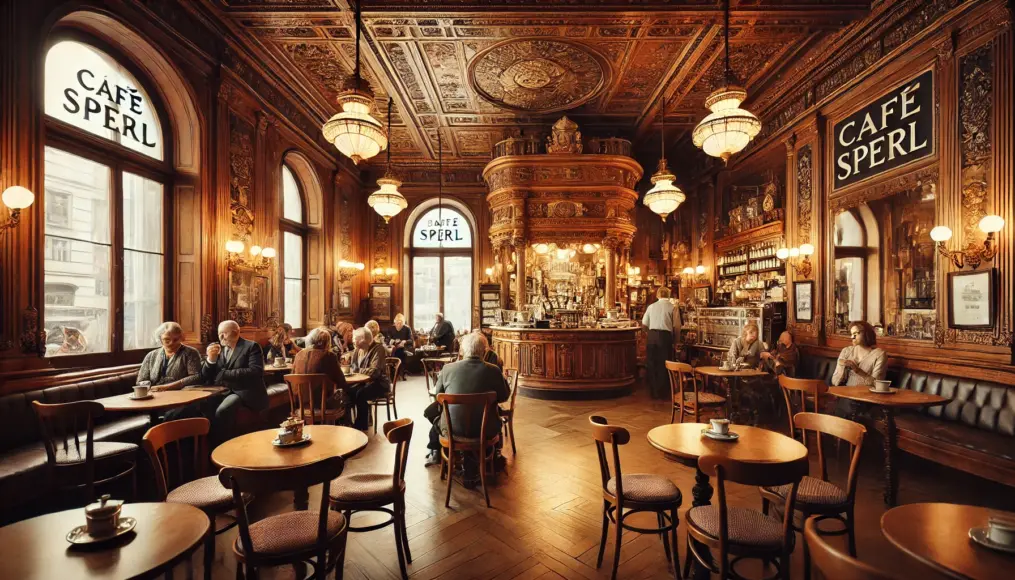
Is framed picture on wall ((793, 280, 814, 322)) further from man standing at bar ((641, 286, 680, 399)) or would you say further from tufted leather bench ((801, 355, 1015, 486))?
tufted leather bench ((801, 355, 1015, 486))

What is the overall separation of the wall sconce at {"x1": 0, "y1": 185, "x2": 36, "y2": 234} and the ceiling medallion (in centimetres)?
546

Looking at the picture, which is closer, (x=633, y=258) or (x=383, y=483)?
(x=383, y=483)

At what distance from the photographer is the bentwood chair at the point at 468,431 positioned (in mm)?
3623

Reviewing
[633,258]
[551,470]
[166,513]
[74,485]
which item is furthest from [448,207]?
[166,513]

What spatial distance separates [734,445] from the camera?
2693mm

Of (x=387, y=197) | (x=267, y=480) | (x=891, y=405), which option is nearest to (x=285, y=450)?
(x=267, y=480)

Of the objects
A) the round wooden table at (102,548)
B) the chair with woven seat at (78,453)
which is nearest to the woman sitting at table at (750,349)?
the round wooden table at (102,548)

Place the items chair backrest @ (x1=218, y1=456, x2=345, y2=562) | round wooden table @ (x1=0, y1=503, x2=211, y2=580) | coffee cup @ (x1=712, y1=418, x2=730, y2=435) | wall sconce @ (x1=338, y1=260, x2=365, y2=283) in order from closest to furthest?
round wooden table @ (x1=0, y1=503, x2=211, y2=580) < chair backrest @ (x1=218, y1=456, x2=345, y2=562) < coffee cup @ (x1=712, y1=418, x2=730, y2=435) < wall sconce @ (x1=338, y1=260, x2=365, y2=283)

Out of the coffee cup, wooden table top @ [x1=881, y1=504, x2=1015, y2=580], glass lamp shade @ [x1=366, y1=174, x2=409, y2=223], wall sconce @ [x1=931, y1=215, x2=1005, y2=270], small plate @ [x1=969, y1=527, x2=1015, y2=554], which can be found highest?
glass lamp shade @ [x1=366, y1=174, x2=409, y2=223]

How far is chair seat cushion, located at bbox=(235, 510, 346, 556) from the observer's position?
84.8 inches

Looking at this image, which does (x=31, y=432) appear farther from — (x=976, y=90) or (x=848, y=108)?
(x=848, y=108)

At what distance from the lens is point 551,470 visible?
4422 mm

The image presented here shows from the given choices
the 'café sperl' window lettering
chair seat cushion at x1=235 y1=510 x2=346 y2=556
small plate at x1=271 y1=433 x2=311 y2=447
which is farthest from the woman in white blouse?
the 'café sperl' window lettering

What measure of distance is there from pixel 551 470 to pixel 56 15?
19.8 ft
